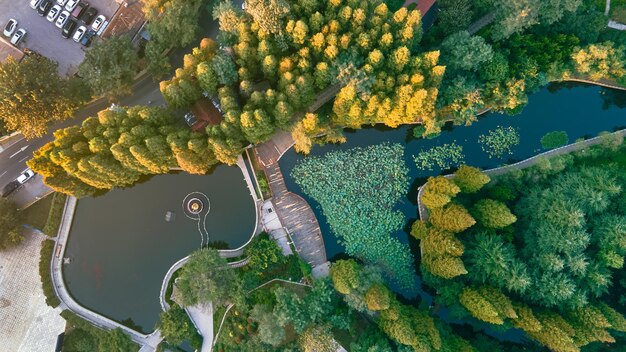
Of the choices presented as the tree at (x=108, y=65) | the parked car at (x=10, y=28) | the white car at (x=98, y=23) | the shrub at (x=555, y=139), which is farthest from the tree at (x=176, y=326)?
the shrub at (x=555, y=139)

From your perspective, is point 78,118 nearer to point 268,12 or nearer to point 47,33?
point 47,33

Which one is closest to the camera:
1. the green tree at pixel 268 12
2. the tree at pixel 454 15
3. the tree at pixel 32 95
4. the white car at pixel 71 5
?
the green tree at pixel 268 12

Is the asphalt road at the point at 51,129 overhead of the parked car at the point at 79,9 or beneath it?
beneath

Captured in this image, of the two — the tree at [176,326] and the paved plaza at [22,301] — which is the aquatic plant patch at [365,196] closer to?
the tree at [176,326]

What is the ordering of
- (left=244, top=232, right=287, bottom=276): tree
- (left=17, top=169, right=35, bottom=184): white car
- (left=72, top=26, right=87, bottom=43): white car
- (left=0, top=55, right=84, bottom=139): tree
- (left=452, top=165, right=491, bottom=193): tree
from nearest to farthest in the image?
1. (left=0, top=55, right=84, bottom=139): tree
2. (left=452, top=165, right=491, bottom=193): tree
3. (left=244, top=232, right=287, bottom=276): tree
4. (left=17, top=169, right=35, bottom=184): white car
5. (left=72, top=26, right=87, bottom=43): white car

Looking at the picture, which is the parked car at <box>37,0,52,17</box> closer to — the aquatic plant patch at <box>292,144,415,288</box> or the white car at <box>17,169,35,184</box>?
the white car at <box>17,169,35,184</box>

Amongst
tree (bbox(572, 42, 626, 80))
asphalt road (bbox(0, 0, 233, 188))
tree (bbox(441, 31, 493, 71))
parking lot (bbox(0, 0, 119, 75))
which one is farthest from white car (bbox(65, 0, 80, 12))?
tree (bbox(572, 42, 626, 80))
